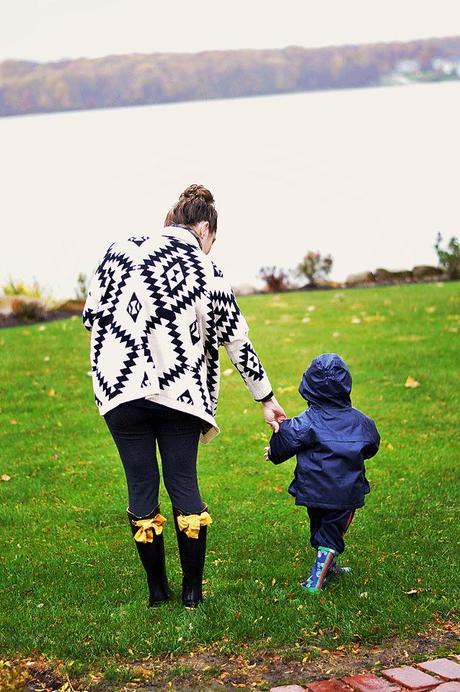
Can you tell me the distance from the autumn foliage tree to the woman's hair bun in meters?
11.4

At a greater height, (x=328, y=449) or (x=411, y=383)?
(x=328, y=449)

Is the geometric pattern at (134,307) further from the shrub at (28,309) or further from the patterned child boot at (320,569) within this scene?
the shrub at (28,309)

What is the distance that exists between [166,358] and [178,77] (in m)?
18.5

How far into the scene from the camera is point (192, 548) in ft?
13.5

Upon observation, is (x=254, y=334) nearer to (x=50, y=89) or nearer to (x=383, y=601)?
(x=383, y=601)

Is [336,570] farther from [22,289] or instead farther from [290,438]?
[22,289]

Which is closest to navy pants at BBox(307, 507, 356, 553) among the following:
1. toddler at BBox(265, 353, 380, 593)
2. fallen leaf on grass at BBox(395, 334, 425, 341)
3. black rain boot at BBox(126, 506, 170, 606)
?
toddler at BBox(265, 353, 380, 593)

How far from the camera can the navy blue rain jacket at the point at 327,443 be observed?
419 centimetres

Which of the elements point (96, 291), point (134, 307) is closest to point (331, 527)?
point (134, 307)

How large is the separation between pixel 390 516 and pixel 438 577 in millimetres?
986

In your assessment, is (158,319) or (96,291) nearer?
(158,319)

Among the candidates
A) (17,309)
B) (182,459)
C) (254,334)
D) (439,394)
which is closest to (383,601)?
(182,459)

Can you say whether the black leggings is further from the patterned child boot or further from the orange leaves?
the orange leaves

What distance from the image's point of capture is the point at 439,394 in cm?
830
